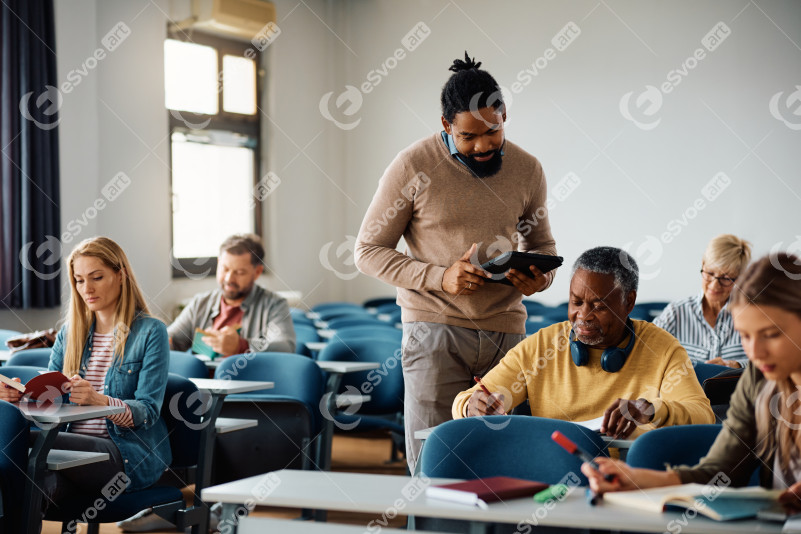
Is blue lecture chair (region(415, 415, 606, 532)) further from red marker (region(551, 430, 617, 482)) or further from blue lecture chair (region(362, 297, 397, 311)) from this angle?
blue lecture chair (region(362, 297, 397, 311))

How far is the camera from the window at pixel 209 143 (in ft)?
23.1

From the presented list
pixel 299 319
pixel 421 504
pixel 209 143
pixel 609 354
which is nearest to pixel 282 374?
pixel 609 354

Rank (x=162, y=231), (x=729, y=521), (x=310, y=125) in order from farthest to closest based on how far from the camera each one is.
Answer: (x=310, y=125) < (x=162, y=231) < (x=729, y=521)

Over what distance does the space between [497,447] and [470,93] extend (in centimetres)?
94

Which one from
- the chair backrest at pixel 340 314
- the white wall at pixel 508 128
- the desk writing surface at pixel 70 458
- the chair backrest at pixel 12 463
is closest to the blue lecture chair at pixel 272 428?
the desk writing surface at pixel 70 458

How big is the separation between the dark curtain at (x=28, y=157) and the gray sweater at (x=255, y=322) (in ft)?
5.46

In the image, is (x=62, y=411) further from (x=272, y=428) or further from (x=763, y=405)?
(x=763, y=405)

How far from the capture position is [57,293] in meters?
5.74

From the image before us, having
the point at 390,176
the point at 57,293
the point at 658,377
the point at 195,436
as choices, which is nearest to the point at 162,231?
the point at 57,293

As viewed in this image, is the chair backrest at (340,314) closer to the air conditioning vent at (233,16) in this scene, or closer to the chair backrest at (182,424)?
the air conditioning vent at (233,16)

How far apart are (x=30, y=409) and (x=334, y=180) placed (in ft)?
21.1

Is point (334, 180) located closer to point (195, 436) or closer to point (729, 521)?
point (195, 436)

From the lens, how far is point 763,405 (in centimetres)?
153

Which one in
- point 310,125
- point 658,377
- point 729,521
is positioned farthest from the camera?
point 310,125
